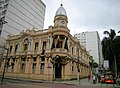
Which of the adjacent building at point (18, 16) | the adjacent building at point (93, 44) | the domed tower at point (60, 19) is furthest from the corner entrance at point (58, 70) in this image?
the adjacent building at point (93, 44)

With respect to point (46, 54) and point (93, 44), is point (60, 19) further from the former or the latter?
point (93, 44)

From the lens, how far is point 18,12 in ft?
145

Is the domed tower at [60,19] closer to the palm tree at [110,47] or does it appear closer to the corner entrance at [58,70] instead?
→ the corner entrance at [58,70]

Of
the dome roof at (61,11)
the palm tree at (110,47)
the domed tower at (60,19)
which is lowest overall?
the palm tree at (110,47)

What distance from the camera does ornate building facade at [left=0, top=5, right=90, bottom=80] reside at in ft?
91.9

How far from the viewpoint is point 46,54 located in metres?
29.2

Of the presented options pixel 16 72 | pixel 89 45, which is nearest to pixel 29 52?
pixel 16 72

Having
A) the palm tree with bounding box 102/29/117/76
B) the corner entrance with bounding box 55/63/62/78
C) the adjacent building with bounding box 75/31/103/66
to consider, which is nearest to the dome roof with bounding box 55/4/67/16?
the corner entrance with bounding box 55/63/62/78

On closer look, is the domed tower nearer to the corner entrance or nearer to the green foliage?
the corner entrance

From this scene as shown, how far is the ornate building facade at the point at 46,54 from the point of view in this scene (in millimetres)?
28000

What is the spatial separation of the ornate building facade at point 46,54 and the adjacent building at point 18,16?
6662mm

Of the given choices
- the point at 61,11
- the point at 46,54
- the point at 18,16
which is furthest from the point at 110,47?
the point at 18,16

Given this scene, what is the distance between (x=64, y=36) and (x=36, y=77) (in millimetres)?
11572

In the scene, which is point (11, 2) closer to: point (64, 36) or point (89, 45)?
point (64, 36)
